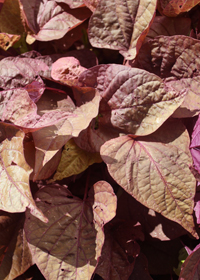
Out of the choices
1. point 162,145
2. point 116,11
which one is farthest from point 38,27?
point 162,145

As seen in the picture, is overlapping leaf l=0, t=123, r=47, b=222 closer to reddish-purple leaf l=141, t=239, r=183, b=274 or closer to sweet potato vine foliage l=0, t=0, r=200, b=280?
sweet potato vine foliage l=0, t=0, r=200, b=280

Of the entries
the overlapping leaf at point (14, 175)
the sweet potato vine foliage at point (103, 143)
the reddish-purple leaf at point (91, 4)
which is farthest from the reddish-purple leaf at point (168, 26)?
the overlapping leaf at point (14, 175)

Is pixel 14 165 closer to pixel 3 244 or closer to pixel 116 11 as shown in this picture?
pixel 3 244

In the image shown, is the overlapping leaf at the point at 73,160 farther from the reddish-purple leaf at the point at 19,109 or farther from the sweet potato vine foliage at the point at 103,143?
the reddish-purple leaf at the point at 19,109

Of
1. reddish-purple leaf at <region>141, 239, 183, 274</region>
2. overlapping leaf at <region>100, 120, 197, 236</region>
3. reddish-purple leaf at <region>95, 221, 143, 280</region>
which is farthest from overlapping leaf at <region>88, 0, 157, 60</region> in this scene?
reddish-purple leaf at <region>141, 239, 183, 274</region>

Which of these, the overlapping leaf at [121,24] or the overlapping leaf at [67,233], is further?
the overlapping leaf at [121,24]

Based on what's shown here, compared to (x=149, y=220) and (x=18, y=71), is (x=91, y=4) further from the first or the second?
(x=149, y=220)
